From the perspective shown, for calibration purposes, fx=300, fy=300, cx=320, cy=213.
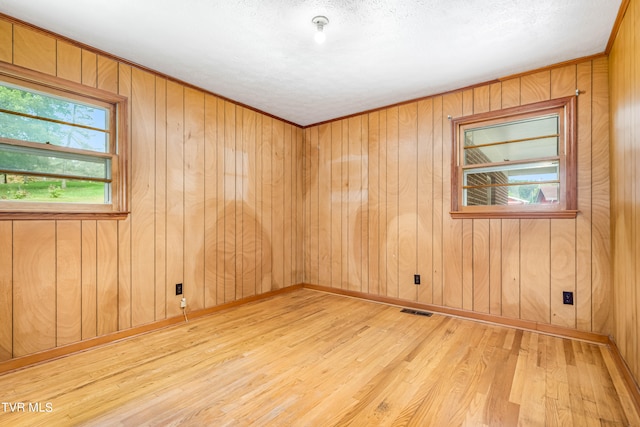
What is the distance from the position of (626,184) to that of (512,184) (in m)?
1.01

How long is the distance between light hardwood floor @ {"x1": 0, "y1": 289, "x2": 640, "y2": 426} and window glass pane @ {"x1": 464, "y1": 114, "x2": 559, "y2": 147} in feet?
6.36

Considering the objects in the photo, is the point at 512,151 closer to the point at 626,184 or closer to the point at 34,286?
the point at 626,184

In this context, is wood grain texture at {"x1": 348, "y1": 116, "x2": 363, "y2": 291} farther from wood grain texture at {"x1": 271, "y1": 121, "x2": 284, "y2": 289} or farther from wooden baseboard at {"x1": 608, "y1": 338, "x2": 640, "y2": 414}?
wooden baseboard at {"x1": 608, "y1": 338, "x2": 640, "y2": 414}

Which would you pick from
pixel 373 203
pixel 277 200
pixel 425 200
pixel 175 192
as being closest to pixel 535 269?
pixel 425 200

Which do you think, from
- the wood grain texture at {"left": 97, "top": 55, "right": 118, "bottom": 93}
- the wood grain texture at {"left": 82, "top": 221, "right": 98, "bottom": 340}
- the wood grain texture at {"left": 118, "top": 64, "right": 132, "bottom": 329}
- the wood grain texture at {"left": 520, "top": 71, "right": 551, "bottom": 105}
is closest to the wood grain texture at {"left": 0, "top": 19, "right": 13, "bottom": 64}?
the wood grain texture at {"left": 97, "top": 55, "right": 118, "bottom": 93}

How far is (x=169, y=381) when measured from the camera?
6.65 feet

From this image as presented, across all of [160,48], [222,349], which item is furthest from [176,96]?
[222,349]

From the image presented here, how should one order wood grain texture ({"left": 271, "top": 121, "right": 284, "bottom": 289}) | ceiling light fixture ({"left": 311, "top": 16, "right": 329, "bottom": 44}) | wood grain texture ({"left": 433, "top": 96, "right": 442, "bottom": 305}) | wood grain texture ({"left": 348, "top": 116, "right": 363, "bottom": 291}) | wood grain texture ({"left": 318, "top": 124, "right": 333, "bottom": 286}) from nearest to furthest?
ceiling light fixture ({"left": 311, "top": 16, "right": 329, "bottom": 44}) → wood grain texture ({"left": 433, "top": 96, "right": 442, "bottom": 305}) → wood grain texture ({"left": 348, "top": 116, "right": 363, "bottom": 291}) → wood grain texture ({"left": 271, "top": 121, "right": 284, "bottom": 289}) → wood grain texture ({"left": 318, "top": 124, "right": 333, "bottom": 286})

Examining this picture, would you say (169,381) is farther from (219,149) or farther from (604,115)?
(604,115)

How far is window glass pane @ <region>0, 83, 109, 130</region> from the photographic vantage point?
87.6 inches

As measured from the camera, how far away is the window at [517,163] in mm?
2783

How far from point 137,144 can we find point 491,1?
10.1 ft

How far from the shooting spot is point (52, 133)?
7.85 ft

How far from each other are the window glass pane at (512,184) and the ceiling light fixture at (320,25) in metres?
2.11
